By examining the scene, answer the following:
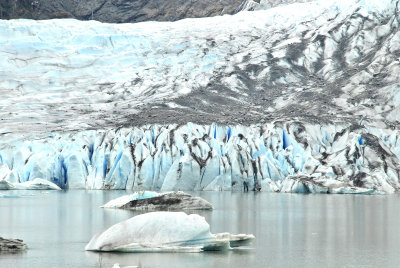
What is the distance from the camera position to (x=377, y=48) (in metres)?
41.7

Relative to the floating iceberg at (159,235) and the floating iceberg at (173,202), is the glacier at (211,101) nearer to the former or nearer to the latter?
the floating iceberg at (173,202)

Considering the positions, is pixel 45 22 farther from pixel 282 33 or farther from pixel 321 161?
pixel 321 161

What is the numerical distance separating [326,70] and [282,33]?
6268 mm

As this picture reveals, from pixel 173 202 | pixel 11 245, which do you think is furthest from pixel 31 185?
pixel 11 245

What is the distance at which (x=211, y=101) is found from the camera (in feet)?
125

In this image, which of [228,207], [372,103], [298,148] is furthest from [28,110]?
[228,207]

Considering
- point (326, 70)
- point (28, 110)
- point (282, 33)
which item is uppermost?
point (282, 33)

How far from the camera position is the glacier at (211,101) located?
2861 cm

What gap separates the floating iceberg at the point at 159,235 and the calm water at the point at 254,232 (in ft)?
0.52

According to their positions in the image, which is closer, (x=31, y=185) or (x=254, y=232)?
(x=254, y=232)

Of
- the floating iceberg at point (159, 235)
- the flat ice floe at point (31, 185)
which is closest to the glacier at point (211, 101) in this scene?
the flat ice floe at point (31, 185)

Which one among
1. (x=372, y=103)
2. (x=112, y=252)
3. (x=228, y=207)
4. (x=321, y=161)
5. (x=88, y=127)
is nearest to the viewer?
(x=112, y=252)

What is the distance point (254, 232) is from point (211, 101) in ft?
83.1

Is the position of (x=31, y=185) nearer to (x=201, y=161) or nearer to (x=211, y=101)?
(x=201, y=161)
